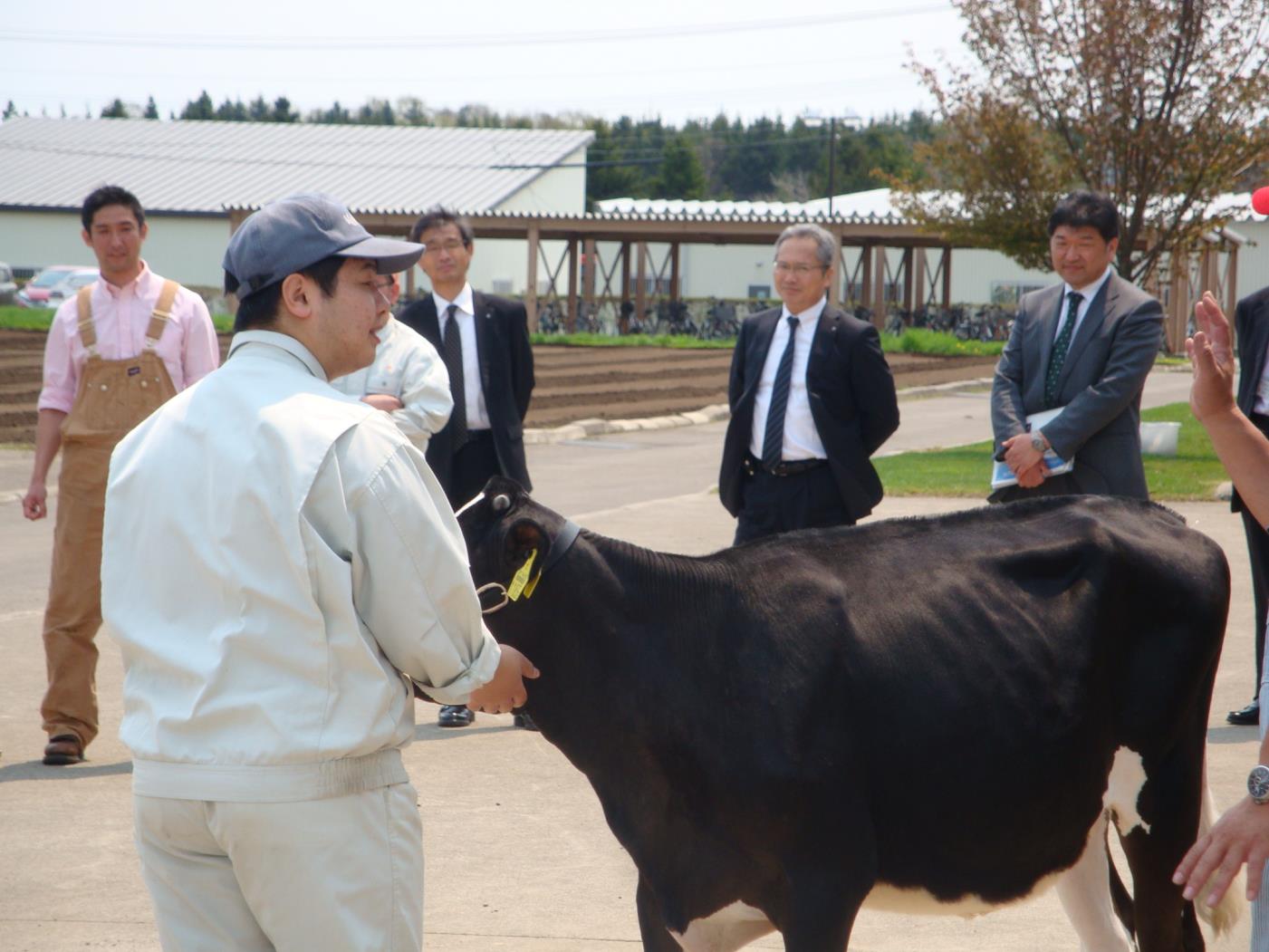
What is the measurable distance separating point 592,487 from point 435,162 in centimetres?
5315

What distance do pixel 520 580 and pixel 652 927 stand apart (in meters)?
0.90

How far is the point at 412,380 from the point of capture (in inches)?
254

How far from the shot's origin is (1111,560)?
3.92 metres

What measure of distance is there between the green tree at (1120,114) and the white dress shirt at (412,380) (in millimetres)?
13824

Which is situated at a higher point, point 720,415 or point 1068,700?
point 1068,700

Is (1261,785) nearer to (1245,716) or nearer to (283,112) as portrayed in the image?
(1245,716)

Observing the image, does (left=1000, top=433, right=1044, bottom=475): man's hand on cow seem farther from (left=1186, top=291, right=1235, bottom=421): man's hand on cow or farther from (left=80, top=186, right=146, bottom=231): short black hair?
(left=80, top=186, right=146, bottom=231): short black hair

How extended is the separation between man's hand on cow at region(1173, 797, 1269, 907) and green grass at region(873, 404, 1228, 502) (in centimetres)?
1075

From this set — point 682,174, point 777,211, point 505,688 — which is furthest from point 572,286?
point 505,688

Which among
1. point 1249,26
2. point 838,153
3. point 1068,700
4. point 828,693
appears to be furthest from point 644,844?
point 838,153

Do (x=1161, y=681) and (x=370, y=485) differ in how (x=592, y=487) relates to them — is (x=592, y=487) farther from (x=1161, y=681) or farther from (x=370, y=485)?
(x=370, y=485)

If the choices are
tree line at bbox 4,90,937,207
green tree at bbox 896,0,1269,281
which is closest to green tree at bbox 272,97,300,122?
tree line at bbox 4,90,937,207

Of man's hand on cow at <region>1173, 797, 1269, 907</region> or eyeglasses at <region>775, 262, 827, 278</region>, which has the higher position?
eyeglasses at <region>775, 262, 827, 278</region>

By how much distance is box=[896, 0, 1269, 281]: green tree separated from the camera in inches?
714
